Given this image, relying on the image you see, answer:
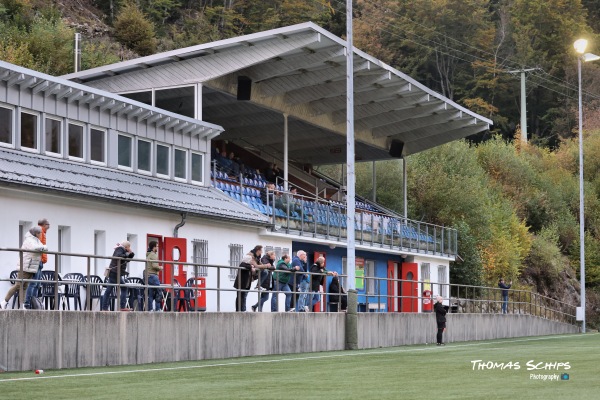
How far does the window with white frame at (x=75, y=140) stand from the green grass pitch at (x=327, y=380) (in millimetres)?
11132

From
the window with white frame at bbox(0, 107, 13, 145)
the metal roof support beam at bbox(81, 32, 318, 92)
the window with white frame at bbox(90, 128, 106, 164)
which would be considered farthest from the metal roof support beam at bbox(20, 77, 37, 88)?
the metal roof support beam at bbox(81, 32, 318, 92)

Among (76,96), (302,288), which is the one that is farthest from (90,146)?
(302,288)

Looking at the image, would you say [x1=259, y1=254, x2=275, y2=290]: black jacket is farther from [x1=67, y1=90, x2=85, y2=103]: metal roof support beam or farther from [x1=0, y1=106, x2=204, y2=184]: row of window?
[x1=67, y1=90, x2=85, y2=103]: metal roof support beam

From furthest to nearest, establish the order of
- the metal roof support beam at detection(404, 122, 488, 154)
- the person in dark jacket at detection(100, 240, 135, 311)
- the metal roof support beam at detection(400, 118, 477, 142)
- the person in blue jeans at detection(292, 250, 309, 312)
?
the metal roof support beam at detection(404, 122, 488, 154), the metal roof support beam at detection(400, 118, 477, 142), the person in blue jeans at detection(292, 250, 309, 312), the person in dark jacket at detection(100, 240, 135, 311)

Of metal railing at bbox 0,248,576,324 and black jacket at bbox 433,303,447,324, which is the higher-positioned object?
metal railing at bbox 0,248,576,324

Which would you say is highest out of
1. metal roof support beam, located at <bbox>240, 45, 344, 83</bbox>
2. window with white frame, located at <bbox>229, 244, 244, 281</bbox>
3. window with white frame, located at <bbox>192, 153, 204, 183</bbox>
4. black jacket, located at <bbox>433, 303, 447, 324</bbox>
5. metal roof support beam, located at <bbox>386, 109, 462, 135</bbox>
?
metal roof support beam, located at <bbox>240, 45, 344, 83</bbox>

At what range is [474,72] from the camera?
352 ft

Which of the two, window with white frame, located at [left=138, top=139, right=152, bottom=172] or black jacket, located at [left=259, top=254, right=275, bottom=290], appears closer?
black jacket, located at [left=259, top=254, right=275, bottom=290]

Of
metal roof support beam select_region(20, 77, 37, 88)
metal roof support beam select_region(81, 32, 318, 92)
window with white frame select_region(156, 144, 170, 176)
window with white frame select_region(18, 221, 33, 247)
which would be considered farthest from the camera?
metal roof support beam select_region(81, 32, 318, 92)

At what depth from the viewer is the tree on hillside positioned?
2781 inches

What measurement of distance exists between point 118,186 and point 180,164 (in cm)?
607

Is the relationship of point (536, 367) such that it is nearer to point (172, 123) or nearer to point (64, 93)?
point (64, 93)

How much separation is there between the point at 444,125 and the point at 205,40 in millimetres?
33654

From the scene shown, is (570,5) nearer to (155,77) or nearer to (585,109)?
(585,109)
